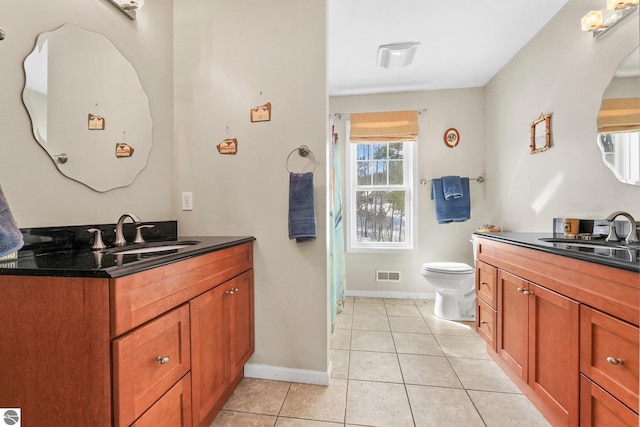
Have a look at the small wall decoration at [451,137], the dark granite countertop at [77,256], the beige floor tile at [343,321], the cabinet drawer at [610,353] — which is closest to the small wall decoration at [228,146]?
the dark granite countertop at [77,256]

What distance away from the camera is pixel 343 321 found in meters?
2.66

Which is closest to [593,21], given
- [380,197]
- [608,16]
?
[608,16]

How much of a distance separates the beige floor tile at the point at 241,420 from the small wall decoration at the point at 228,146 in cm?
149

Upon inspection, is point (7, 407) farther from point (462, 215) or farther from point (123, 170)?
point (462, 215)

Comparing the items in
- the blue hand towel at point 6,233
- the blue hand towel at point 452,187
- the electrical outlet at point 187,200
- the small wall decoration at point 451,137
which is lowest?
the blue hand towel at point 6,233

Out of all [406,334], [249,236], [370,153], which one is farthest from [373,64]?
[406,334]

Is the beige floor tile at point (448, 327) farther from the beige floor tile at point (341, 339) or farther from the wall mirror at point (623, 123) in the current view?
the wall mirror at point (623, 123)

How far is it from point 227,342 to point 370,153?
8.84 ft

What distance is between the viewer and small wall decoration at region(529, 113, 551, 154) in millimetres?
2092

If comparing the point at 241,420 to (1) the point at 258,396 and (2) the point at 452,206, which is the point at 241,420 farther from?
(2) the point at 452,206

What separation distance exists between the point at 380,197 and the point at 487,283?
169 cm

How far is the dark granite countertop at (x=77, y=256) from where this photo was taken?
2.59ft

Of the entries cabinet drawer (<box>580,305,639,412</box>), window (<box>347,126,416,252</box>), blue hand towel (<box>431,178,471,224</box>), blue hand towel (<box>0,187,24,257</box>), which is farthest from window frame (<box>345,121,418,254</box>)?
blue hand towel (<box>0,187,24,257</box>)

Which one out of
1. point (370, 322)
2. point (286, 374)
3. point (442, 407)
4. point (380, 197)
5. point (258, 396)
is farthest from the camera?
point (380, 197)
